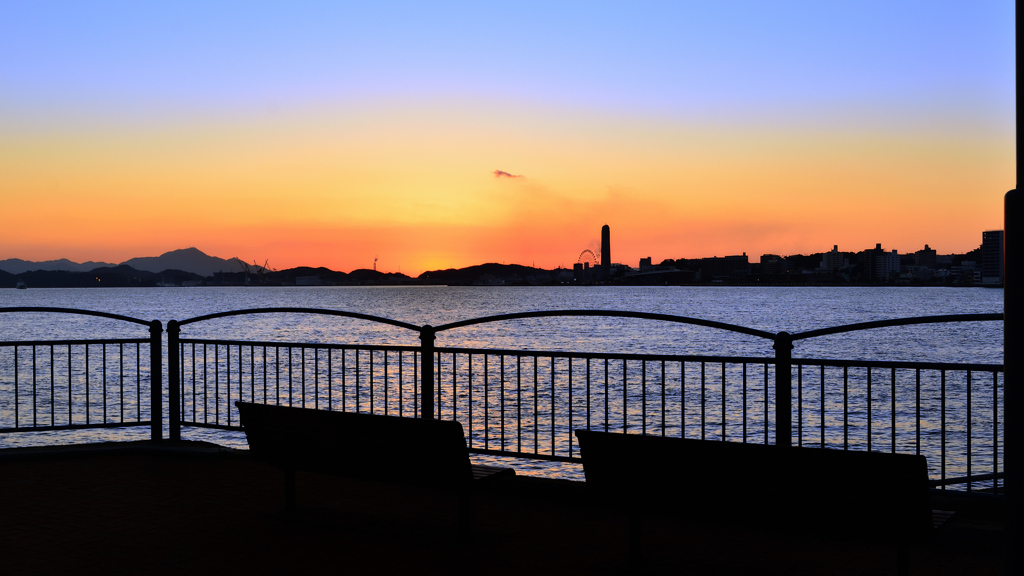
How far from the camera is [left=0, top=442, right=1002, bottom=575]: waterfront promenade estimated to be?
217 inches

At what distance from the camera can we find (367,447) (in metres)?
6.05

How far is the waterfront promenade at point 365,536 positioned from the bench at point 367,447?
432 millimetres

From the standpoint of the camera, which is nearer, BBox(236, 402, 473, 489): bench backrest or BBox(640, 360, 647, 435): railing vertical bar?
BBox(236, 402, 473, 489): bench backrest

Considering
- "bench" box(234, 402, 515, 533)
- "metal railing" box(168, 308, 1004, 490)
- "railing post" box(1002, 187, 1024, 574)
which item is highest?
"railing post" box(1002, 187, 1024, 574)

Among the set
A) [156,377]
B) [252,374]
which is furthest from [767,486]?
[156,377]

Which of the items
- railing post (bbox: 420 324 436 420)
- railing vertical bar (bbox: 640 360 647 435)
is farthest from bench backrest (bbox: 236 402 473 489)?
railing post (bbox: 420 324 436 420)

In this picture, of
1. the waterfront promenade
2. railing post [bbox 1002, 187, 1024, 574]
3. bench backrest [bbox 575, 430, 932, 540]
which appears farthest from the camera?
the waterfront promenade

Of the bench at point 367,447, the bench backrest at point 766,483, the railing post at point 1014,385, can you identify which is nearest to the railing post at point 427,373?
the bench at point 367,447

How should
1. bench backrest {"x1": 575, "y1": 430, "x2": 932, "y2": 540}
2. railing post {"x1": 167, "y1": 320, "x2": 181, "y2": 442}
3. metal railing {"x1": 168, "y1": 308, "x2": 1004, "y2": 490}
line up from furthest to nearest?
metal railing {"x1": 168, "y1": 308, "x2": 1004, "y2": 490}, railing post {"x1": 167, "y1": 320, "x2": 181, "y2": 442}, bench backrest {"x1": 575, "y1": 430, "x2": 932, "y2": 540}

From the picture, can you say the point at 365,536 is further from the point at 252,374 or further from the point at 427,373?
the point at 252,374

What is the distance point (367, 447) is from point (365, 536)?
Result: 0.66m

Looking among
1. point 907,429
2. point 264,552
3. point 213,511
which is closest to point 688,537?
point 264,552

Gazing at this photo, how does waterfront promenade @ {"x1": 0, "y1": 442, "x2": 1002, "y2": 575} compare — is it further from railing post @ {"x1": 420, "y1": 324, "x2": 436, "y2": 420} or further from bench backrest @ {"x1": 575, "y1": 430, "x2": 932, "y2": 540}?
railing post @ {"x1": 420, "y1": 324, "x2": 436, "y2": 420}

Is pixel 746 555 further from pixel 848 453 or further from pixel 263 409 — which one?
pixel 263 409
